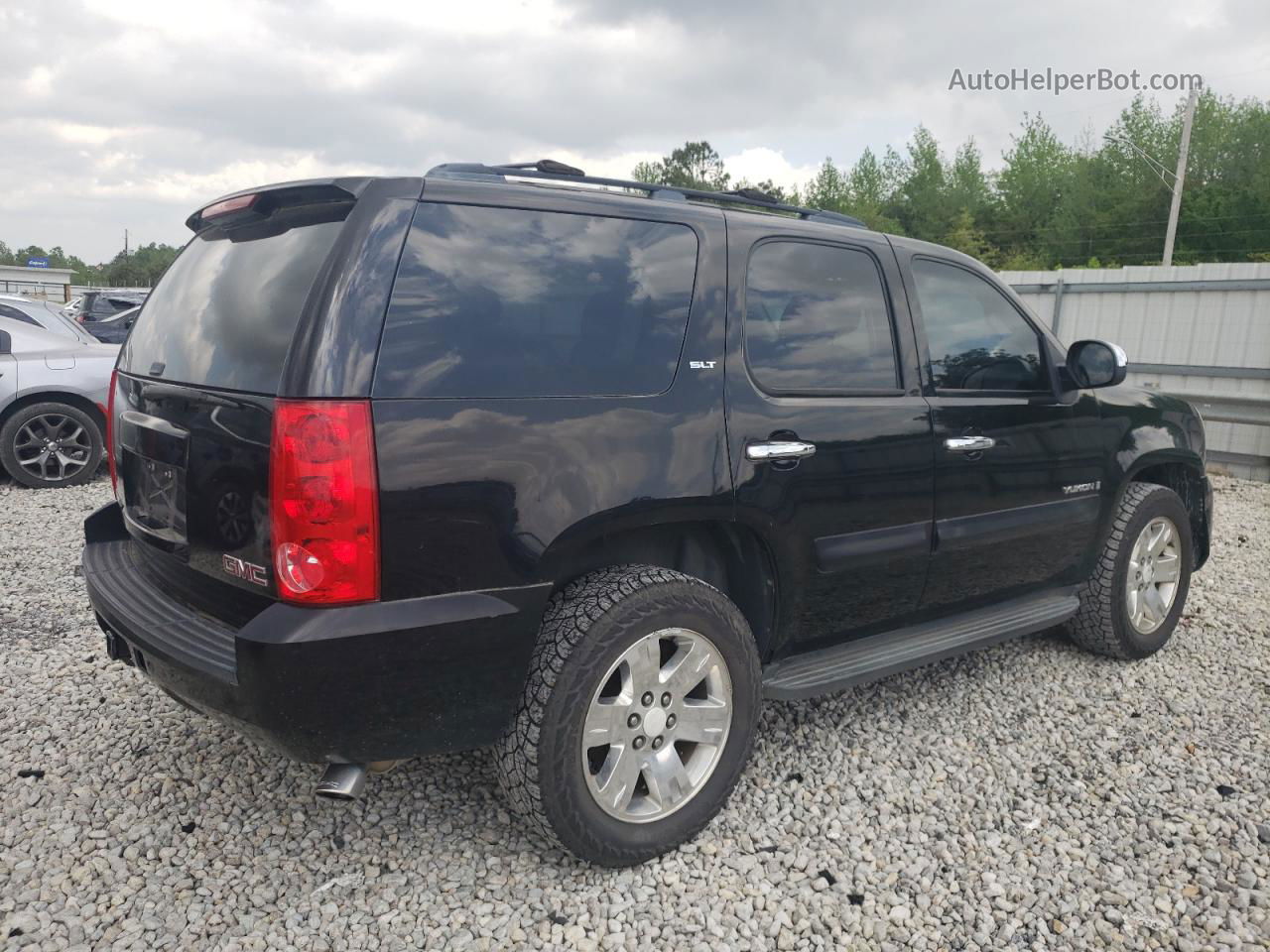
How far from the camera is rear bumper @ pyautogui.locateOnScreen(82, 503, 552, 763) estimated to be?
2.09 meters

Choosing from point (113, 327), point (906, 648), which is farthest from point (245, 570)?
point (113, 327)

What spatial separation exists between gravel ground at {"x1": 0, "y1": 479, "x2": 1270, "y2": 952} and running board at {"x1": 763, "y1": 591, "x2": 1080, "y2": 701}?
0.37 m

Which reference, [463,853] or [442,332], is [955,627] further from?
[442,332]

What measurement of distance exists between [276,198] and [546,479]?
43.0 inches

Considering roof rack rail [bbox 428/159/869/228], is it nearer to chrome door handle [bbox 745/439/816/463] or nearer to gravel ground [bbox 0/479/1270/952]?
chrome door handle [bbox 745/439/816/463]

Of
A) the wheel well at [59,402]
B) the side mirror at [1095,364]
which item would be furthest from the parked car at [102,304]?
the side mirror at [1095,364]

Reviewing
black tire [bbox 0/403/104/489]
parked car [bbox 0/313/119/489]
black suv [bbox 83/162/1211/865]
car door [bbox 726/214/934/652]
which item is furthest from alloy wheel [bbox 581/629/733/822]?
black tire [bbox 0/403/104/489]

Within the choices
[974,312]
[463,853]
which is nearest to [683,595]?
[463,853]

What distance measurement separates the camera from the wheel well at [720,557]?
2.71 metres

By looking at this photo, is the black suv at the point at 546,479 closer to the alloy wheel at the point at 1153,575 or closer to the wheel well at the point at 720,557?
the wheel well at the point at 720,557

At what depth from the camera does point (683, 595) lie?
8.36 feet

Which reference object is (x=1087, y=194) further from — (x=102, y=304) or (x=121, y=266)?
(x=121, y=266)

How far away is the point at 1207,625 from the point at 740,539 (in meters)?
3.42

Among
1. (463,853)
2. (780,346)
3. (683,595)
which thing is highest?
(780,346)
